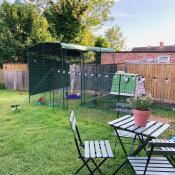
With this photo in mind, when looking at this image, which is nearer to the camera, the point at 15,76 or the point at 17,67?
the point at 15,76

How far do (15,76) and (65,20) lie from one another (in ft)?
24.7

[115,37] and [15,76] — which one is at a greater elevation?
[115,37]

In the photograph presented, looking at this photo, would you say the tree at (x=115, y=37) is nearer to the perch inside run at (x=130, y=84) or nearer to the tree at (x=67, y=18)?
the tree at (x=67, y=18)

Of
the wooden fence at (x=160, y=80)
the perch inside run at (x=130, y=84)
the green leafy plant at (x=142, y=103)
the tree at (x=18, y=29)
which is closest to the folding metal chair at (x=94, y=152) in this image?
the green leafy plant at (x=142, y=103)

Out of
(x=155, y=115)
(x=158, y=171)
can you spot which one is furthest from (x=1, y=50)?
(x=158, y=171)

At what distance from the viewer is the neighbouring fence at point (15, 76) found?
17.9 metres

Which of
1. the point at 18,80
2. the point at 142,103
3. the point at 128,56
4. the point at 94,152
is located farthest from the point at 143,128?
the point at 18,80

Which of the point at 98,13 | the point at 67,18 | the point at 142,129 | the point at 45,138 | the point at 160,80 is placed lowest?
the point at 45,138

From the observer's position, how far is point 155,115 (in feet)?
31.0

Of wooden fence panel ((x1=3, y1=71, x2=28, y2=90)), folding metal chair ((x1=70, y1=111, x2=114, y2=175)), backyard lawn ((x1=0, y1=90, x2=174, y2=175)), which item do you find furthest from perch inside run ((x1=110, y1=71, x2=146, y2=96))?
wooden fence panel ((x1=3, y1=71, x2=28, y2=90))

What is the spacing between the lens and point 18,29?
1908cm

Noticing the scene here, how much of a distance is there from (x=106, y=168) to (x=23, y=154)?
1691 mm

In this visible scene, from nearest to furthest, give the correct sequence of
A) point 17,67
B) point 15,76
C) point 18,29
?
point 15,76 → point 17,67 → point 18,29

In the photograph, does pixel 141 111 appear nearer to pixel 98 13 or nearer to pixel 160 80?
pixel 160 80
